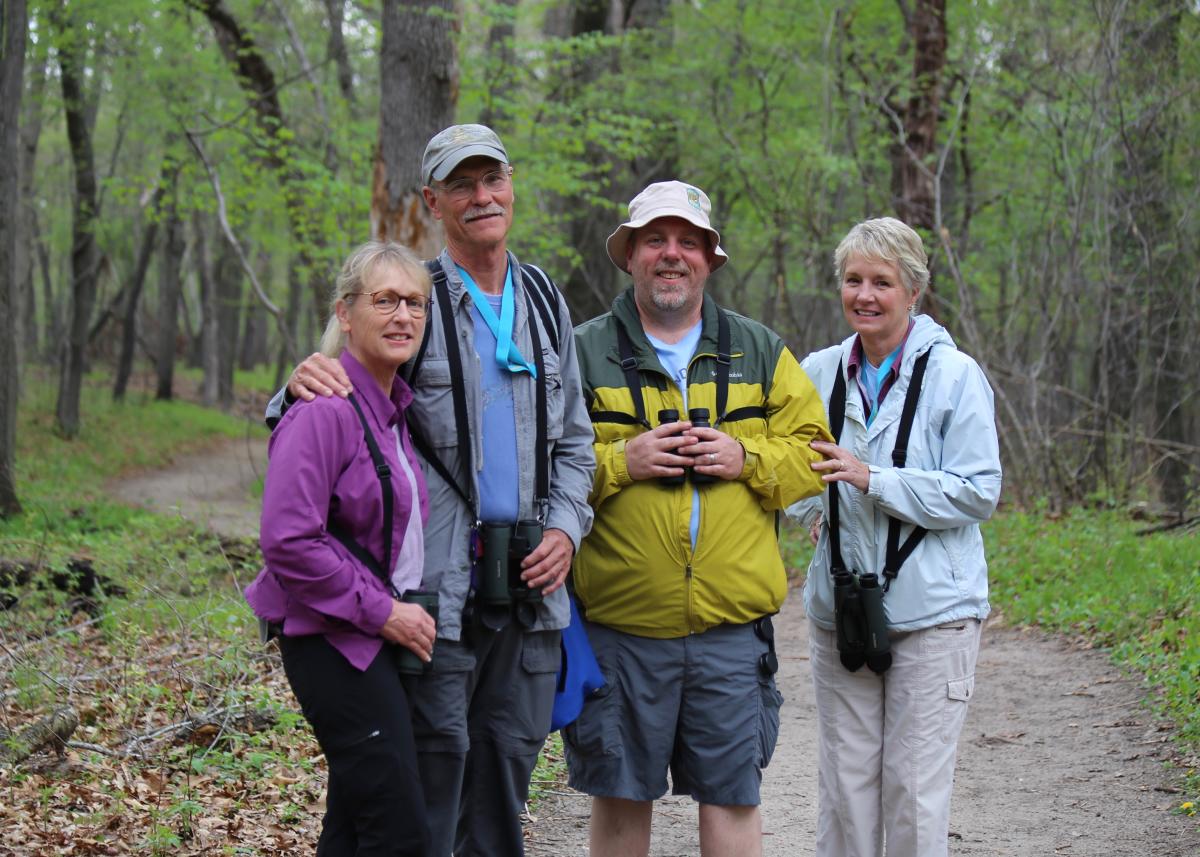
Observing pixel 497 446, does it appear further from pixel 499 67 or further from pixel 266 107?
pixel 266 107

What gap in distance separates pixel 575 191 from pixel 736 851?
1281 cm

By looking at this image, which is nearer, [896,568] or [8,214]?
[896,568]

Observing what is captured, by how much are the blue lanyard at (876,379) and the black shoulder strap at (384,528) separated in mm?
1660

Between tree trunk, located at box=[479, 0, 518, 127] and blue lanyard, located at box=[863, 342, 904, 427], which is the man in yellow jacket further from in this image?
tree trunk, located at box=[479, 0, 518, 127]

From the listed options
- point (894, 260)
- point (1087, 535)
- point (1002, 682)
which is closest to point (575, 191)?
point (1087, 535)

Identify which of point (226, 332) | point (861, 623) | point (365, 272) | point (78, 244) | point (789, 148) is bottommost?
point (861, 623)

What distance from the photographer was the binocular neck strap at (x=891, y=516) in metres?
3.68

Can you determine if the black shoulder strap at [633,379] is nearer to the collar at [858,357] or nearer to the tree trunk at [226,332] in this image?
the collar at [858,357]

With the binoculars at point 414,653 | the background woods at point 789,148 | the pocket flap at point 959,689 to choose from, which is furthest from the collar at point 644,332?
the background woods at point 789,148

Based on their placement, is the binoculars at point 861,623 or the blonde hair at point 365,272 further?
the binoculars at point 861,623

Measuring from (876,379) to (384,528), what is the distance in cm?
175

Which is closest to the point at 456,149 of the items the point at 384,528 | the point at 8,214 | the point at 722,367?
the point at 722,367

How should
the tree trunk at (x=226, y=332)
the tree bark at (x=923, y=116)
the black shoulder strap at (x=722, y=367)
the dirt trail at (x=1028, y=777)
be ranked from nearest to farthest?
the black shoulder strap at (x=722, y=367)
the dirt trail at (x=1028, y=777)
the tree bark at (x=923, y=116)
the tree trunk at (x=226, y=332)

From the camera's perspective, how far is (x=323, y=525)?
2.93 meters
